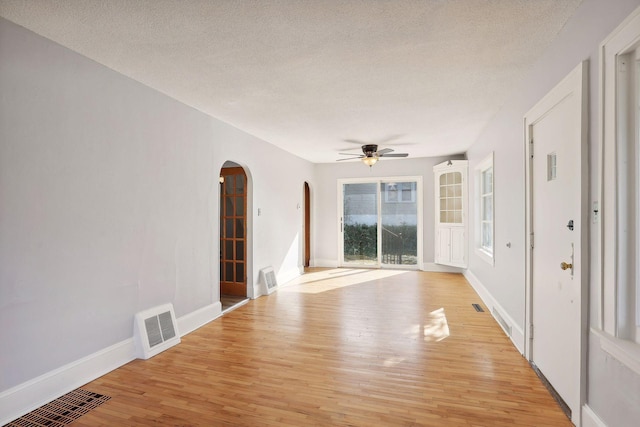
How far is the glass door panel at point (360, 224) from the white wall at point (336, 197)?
0.25m

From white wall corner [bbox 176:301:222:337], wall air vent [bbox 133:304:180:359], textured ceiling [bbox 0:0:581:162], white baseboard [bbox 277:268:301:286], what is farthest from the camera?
white baseboard [bbox 277:268:301:286]

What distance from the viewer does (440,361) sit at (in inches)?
112

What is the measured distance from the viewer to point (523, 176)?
2.95 m

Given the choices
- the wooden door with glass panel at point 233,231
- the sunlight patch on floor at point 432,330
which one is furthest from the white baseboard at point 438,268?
the wooden door with glass panel at point 233,231

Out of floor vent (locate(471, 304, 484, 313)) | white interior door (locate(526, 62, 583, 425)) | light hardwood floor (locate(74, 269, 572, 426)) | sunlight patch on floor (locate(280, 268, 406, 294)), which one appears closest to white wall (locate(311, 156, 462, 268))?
sunlight patch on floor (locate(280, 268, 406, 294))

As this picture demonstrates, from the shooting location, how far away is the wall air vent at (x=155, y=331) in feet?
9.84

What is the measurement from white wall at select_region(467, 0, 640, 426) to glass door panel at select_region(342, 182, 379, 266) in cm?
313

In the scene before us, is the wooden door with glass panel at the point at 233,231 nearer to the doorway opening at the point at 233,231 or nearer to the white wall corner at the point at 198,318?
the doorway opening at the point at 233,231

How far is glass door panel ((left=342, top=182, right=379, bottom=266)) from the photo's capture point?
7789mm

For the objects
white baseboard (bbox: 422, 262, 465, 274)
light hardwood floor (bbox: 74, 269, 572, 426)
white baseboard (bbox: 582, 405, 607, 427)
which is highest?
white baseboard (bbox: 582, 405, 607, 427)

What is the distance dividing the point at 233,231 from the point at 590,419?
463cm

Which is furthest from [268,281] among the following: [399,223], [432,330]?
[399,223]

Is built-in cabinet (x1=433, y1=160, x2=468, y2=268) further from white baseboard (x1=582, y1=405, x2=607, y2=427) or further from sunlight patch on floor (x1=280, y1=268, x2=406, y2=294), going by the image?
white baseboard (x1=582, y1=405, x2=607, y2=427)

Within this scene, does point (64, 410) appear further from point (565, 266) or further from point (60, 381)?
point (565, 266)
